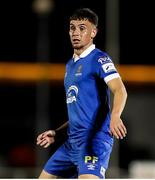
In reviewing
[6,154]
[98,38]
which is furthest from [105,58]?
[6,154]

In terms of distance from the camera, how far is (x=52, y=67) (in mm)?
19562

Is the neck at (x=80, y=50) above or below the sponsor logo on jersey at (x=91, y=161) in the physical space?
above

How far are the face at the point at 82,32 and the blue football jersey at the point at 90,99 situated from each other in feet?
0.29

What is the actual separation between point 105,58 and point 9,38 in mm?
16317

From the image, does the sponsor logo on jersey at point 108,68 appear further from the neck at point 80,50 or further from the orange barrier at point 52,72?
the orange barrier at point 52,72

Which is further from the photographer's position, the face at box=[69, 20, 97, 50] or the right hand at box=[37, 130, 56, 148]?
the right hand at box=[37, 130, 56, 148]

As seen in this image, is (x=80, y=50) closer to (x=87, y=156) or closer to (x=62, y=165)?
(x=87, y=156)

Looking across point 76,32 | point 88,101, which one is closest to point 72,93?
point 88,101

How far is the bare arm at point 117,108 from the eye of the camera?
13.2ft

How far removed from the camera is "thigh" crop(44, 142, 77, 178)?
188 inches

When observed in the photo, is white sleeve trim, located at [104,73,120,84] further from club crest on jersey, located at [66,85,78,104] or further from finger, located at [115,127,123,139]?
finger, located at [115,127,123,139]

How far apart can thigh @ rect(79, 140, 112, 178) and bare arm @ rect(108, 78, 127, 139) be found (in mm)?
392

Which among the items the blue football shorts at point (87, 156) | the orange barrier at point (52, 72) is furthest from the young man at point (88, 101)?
the orange barrier at point (52, 72)

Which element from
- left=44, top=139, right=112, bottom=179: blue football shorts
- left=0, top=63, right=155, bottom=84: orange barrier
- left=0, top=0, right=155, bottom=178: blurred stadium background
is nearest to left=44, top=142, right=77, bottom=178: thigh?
left=44, top=139, right=112, bottom=179: blue football shorts
